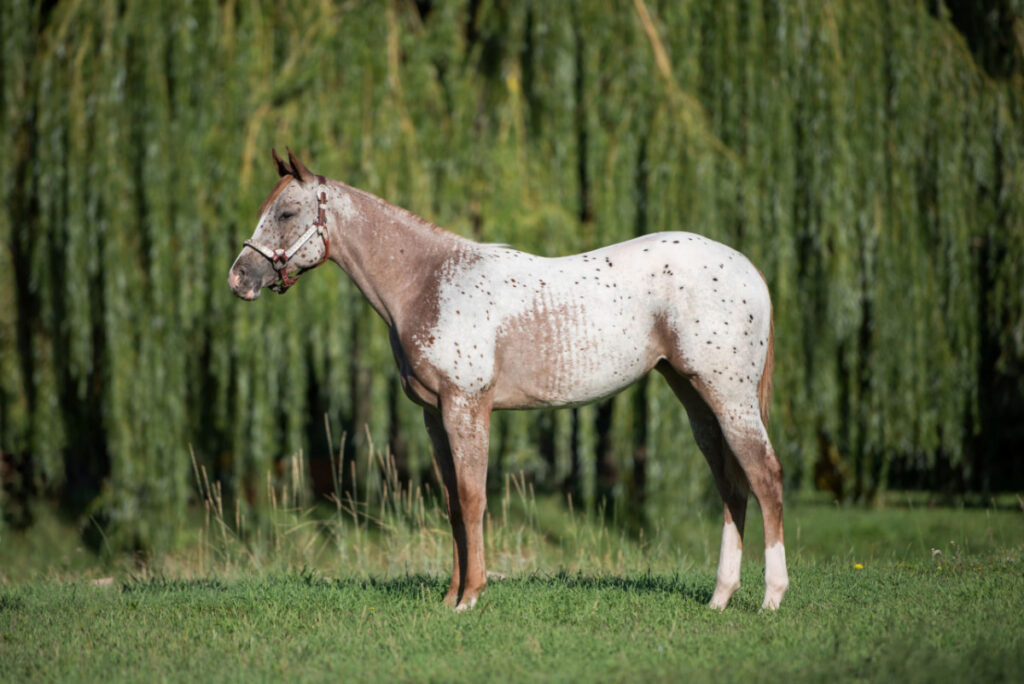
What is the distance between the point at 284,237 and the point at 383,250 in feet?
1.65

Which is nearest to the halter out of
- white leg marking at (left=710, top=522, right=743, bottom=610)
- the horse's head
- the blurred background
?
the horse's head

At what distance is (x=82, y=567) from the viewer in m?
8.97

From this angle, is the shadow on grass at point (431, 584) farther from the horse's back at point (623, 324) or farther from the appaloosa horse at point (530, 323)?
the horse's back at point (623, 324)

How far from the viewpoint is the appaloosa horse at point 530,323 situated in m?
4.74

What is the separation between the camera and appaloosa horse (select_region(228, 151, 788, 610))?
4.74 meters

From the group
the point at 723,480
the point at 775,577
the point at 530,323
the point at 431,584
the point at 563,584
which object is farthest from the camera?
the point at 431,584

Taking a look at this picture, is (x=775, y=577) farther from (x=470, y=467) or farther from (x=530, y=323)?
(x=530, y=323)

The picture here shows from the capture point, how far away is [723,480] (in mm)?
5039

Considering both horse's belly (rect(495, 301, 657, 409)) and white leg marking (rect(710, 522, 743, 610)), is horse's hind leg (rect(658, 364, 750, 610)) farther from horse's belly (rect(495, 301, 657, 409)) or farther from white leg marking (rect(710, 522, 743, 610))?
horse's belly (rect(495, 301, 657, 409))

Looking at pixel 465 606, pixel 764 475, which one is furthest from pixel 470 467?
pixel 764 475

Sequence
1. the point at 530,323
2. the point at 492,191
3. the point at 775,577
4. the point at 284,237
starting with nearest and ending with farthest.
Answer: the point at 775,577, the point at 530,323, the point at 284,237, the point at 492,191

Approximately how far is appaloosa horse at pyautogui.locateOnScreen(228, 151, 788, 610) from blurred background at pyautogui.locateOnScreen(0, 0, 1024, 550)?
10.1 ft

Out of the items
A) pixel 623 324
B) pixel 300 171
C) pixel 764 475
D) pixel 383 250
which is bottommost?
pixel 764 475

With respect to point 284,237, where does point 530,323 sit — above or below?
below
